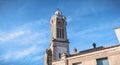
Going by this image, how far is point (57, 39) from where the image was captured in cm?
4391

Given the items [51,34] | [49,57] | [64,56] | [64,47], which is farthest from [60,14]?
[64,56]

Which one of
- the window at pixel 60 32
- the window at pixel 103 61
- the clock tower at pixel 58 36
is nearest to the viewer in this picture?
the window at pixel 103 61

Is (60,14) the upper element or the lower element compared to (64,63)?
upper

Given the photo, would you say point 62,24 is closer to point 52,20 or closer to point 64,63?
point 52,20

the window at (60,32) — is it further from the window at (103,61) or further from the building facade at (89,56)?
the window at (103,61)

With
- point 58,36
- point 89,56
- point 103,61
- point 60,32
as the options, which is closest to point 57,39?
point 58,36

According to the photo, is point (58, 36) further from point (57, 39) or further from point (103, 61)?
point (103, 61)

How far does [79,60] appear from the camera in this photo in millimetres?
23406

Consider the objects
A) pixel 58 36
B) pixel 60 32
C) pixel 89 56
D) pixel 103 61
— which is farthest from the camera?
pixel 60 32

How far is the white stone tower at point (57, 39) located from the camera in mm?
40009

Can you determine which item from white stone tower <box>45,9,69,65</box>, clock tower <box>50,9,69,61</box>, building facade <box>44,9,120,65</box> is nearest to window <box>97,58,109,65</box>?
building facade <box>44,9,120,65</box>

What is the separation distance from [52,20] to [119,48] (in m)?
30.8

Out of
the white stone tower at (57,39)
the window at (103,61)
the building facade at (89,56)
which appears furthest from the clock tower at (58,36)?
the window at (103,61)

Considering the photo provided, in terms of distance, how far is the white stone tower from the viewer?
131ft
